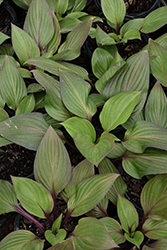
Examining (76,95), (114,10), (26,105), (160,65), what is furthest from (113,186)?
(114,10)

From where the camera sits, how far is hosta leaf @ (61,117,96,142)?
1032 mm

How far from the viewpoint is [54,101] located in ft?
3.75

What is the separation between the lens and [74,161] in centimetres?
132

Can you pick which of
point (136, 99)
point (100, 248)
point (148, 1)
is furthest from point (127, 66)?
point (148, 1)

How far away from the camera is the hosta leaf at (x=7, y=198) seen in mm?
1007

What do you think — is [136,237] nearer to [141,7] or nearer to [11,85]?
[11,85]

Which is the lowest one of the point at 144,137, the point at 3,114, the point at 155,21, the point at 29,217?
the point at 29,217

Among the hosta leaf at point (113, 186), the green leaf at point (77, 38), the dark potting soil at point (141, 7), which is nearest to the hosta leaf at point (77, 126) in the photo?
the hosta leaf at point (113, 186)

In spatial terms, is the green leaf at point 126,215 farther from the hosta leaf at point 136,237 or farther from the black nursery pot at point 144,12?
the black nursery pot at point 144,12

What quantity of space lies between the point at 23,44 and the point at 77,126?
1.99 feet

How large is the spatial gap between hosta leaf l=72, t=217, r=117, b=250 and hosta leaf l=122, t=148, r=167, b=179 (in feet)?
0.92

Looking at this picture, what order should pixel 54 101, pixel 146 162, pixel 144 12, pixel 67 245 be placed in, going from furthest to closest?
pixel 144 12, pixel 54 101, pixel 146 162, pixel 67 245

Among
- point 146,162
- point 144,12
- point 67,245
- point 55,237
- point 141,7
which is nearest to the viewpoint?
point 67,245

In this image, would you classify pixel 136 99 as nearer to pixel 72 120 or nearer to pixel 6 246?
pixel 72 120
